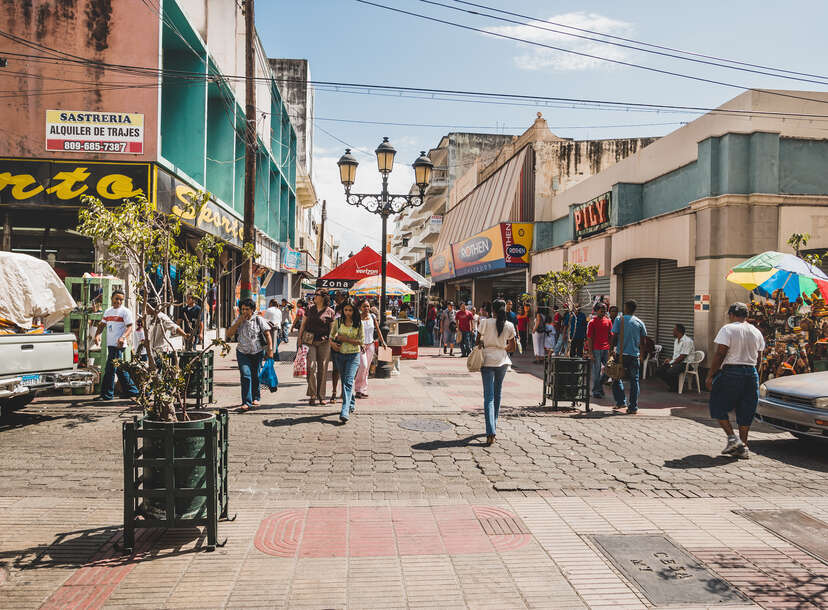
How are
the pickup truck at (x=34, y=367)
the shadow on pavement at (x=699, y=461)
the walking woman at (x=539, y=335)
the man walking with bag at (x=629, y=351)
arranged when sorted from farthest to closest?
the walking woman at (x=539, y=335)
the man walking with bag at (x=629, y=351)
the pickup truck at (x=34, y=367)
the shadow on pavement at (x=699, y=461)

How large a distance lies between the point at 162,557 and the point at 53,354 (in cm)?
551

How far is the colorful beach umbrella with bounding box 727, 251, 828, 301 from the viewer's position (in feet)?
34.7

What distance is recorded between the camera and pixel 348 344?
9.02m

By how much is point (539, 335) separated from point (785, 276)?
8.08 meters

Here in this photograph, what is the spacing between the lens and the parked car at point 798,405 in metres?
7.30

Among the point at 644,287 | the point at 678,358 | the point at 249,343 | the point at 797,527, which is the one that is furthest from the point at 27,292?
the point at 644,287

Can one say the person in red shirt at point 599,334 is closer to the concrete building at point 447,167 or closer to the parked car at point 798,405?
the parked car at point 798,405

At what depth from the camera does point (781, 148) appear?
1301cm

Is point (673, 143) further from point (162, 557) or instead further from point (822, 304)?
point (162, 557)

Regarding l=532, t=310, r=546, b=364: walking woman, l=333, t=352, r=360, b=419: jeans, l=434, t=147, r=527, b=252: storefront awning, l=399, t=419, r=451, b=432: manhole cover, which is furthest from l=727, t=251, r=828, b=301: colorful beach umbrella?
l=434, t=147, r=527, b=252: storefront awning

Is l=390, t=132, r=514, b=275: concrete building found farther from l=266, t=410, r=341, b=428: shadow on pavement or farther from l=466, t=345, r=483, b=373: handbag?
l=466, t=345, r=483, b=373: handbag

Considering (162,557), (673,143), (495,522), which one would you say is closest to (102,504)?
(162,557)

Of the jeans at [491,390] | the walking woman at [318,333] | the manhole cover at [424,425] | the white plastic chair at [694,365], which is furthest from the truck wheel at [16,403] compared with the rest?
the white plastic chair at [694,365]

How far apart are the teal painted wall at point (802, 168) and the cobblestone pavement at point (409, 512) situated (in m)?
6.65
